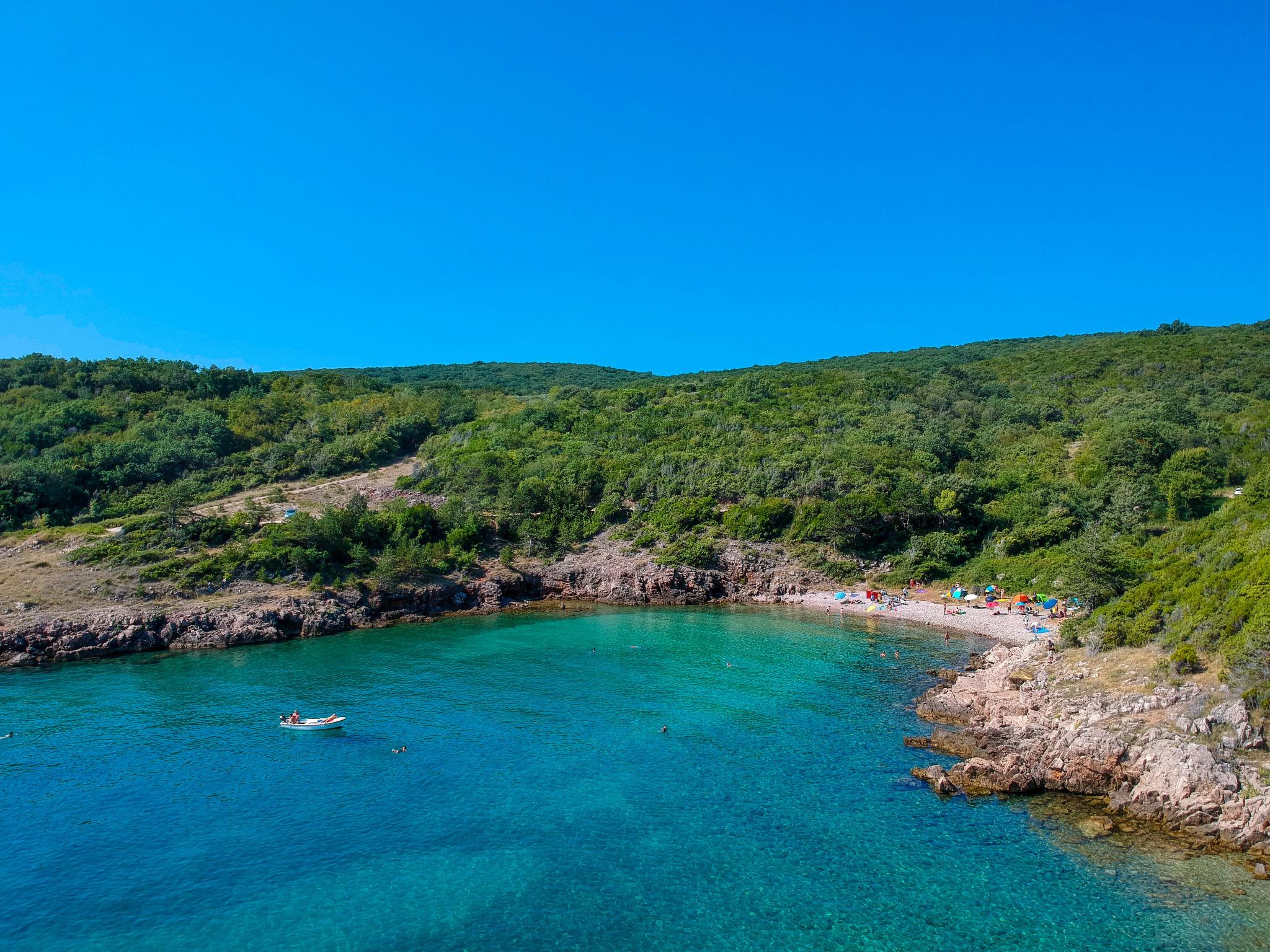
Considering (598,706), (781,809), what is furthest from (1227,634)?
(598,706)

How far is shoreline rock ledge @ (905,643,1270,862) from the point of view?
17438 millimetres

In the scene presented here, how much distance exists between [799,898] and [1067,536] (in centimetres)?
4324

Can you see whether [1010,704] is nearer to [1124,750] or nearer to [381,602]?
[1124,750]

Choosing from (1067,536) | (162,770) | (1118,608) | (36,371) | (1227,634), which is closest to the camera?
(1227,634)

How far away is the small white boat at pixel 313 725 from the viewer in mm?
26062

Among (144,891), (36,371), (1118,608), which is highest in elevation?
(36,371)

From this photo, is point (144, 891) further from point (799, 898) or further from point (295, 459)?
point (295, 459)

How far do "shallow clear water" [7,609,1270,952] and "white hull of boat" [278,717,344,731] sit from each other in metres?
0.44

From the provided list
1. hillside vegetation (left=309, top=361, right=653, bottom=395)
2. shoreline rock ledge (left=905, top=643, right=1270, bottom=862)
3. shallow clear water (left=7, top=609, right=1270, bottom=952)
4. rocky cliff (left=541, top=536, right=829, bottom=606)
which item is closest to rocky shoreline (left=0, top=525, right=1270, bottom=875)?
shoreline rock ledge (left=905, top=643, right=1270, bottom=862)

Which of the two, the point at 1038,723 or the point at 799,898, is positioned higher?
the point at 1038,723

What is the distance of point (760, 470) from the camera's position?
62.4 m

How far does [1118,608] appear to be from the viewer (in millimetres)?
27609

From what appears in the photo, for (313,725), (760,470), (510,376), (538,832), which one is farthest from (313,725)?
(510,376)

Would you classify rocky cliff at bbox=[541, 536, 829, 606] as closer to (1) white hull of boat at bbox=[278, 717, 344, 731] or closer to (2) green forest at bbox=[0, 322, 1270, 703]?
(2) green forest at bbox=[0, 322, 1270, 703]
